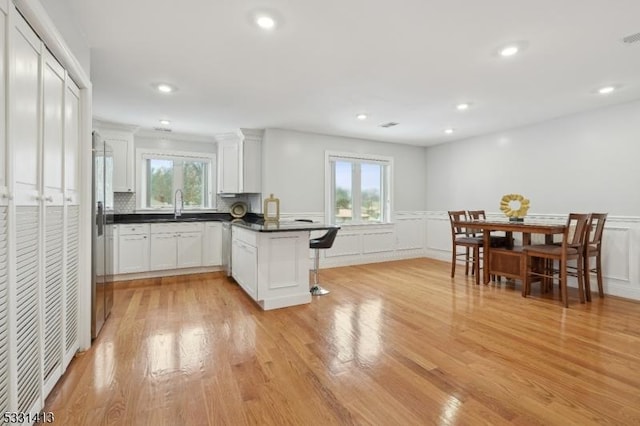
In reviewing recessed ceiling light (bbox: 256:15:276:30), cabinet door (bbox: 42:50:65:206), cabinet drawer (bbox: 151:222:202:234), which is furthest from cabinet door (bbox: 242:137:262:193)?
cabinet door (bbox: 42:50:65:206)

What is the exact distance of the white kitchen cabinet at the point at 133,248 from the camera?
452cm

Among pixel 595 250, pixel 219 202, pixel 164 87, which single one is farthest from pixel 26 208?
pixel 595 250

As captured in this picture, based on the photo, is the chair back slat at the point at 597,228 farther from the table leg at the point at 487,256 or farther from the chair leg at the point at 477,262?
the chair leg at the point at 477,262

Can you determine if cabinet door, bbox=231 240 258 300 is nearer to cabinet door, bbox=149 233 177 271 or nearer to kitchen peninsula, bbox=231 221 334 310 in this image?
kitchen peninsula, bbox=231 221 334 310

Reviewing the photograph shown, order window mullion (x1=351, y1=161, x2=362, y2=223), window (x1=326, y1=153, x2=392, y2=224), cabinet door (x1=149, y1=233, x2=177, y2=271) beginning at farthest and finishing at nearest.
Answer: window mullion (x1=351, y1=161, x2=362, y2=223), window (x1=326, y1=153, x2=392, y2=224), cabinet door (x1=149, y1=233, x2=177, y2=271)

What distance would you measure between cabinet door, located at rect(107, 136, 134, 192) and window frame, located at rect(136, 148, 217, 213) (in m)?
0.35

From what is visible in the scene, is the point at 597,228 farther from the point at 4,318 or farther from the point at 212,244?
the point at 212,244

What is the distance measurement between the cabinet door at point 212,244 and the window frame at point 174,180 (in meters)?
0.74

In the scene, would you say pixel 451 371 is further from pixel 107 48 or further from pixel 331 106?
pixel 107 48

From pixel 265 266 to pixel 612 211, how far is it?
440cm

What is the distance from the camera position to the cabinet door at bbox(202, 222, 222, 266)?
509 cm

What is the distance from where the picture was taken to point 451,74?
2998 mm

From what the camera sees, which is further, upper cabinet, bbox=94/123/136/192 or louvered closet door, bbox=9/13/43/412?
upper cabinet, bbox=94/123/136/192

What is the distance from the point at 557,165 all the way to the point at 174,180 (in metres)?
6.22
